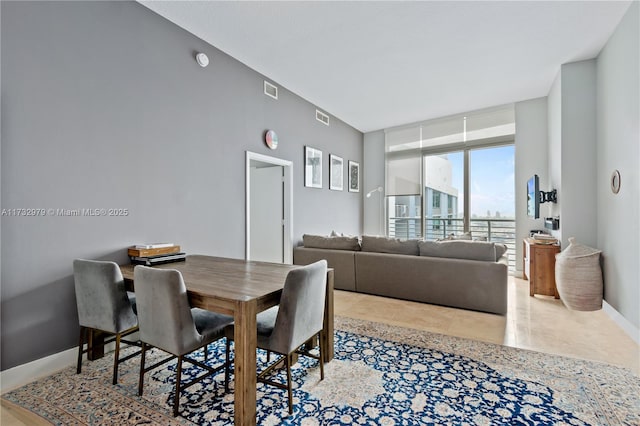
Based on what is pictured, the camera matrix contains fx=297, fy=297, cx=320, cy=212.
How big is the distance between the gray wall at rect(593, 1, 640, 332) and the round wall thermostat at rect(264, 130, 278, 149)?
3886 millimetres

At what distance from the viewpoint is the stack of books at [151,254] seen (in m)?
2.48

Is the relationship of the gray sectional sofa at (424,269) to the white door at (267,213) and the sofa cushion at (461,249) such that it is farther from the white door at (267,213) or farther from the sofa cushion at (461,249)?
the white door at (267,213)

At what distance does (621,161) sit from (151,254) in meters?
4.58

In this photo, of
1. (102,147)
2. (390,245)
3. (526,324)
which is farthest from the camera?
(390,245)

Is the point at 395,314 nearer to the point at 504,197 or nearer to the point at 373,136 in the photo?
the point at 504,197

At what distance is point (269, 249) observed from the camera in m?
4.85

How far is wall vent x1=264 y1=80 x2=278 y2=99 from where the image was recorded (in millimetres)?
4223

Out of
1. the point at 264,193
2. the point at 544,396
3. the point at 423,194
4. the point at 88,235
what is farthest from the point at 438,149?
the point at 88,235

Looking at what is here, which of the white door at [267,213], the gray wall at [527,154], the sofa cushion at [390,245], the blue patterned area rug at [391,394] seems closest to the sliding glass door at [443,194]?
the gray wall at [527,154]

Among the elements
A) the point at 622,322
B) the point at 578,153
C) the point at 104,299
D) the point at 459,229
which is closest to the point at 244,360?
the point at 104,299

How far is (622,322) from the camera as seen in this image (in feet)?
9.52

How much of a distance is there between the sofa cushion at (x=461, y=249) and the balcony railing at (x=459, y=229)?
1.66 meters

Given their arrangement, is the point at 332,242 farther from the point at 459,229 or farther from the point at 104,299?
the point at 459,229

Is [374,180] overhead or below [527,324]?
overhead
